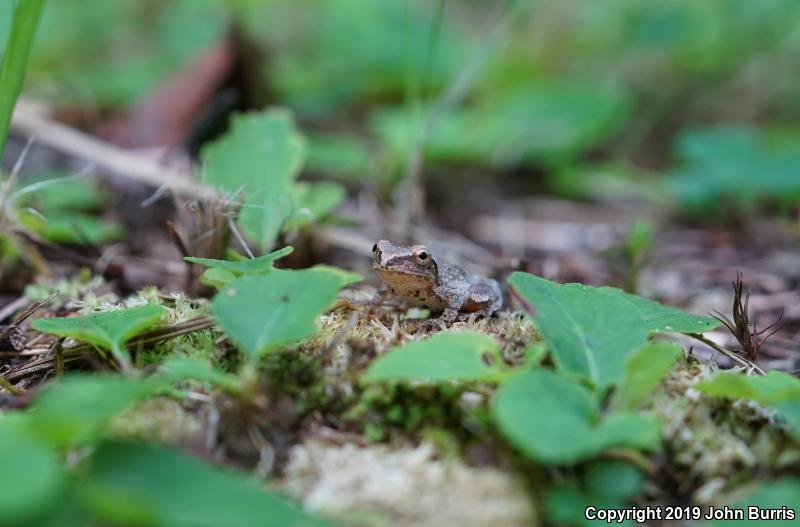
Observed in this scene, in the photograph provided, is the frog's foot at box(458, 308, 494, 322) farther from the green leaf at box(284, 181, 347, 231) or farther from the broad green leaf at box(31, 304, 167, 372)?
the broad green leaf at box(31, 304, 167, 372)

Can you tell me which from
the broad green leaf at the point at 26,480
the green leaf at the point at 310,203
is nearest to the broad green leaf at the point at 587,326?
the broad green leaf at the point at 26,480

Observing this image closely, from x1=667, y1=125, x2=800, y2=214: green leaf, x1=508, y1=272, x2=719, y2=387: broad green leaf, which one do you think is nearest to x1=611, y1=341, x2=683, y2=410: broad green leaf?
x1=508, y1=272, x2=719, y2=387: broad green leaf

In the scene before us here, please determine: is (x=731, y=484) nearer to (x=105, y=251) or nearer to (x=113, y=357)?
(x=113, y=357)

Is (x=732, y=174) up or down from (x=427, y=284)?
up

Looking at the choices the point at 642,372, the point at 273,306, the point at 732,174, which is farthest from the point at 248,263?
→ the point at 732,174

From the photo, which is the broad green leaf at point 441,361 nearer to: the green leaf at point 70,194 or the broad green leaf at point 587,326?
the broad green leaf at point 587,326

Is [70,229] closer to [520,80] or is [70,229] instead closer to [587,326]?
[587,326]
